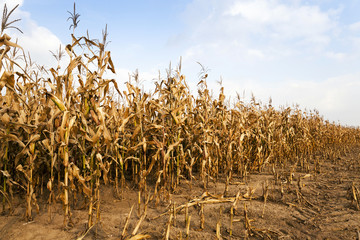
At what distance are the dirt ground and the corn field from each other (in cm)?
14

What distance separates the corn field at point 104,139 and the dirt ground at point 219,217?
0.14m

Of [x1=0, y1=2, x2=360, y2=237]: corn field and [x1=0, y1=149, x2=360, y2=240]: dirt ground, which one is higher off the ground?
[x1=0, y1=2, x2=360, y2=237]: corn field

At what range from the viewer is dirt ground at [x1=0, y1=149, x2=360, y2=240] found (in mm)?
2410

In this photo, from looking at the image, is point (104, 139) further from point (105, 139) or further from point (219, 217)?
point (219, 217)

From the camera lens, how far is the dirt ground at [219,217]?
2.41 m

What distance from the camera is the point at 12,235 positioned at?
2.34m

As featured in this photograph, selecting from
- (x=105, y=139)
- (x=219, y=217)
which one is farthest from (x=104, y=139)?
(x=219, y=217)

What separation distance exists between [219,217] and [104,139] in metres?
1.70

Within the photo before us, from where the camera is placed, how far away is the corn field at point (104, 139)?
248 centimetres

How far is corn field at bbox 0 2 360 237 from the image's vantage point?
248cm

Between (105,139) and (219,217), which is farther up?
(105,139)

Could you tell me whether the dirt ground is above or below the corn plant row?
below

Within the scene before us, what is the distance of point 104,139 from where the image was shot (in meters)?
2.84

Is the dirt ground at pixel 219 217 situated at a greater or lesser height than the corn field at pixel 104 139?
lesser
